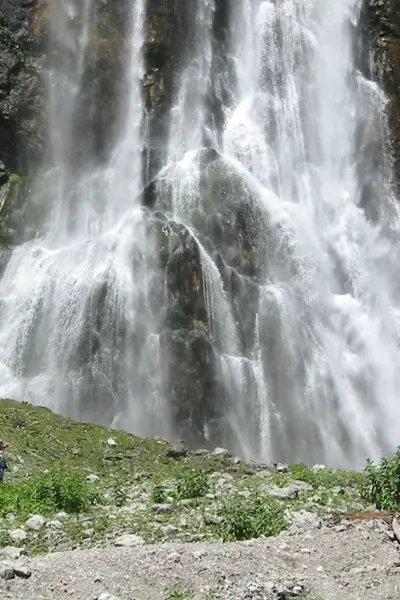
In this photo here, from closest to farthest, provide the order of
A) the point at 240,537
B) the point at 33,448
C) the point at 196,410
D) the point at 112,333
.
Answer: the point at 240,537 → the point at 33,448 → the point at 196,410 → the point at 112,333

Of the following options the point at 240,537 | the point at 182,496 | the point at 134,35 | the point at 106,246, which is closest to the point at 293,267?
the point at 106,246

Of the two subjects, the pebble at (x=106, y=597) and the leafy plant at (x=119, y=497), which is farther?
the leafy plant at (x=119, y=497)

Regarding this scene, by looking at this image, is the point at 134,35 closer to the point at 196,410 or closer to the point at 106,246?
the point at 106,246

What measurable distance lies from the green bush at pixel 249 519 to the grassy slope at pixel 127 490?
0.08ft

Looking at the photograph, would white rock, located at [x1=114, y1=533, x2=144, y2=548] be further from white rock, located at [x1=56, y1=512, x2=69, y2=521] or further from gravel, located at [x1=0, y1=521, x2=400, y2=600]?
white rock, located at [x1=56, y1=512, x2=69, y2=521]

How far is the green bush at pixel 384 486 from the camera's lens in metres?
10.7

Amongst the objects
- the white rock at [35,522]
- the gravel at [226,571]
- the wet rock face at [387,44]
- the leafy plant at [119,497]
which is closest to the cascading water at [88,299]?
the leafy plant at [119,497]

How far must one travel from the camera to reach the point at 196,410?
1017 inches

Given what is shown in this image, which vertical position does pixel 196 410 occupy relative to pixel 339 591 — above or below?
below

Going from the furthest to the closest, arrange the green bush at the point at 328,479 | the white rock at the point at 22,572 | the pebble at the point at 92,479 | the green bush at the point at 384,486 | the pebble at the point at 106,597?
the pebble at the point at 92,479, the green bush at the point at 328,479, the green bush at the point at 384,486, the white rock at the point at 22,572, the pebble at the point at 106,597

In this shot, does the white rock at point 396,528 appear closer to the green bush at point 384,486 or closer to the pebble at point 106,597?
the green bush at point 384,486

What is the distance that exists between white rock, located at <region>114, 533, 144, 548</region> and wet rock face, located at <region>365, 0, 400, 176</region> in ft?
112

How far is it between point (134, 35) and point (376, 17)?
14503 mm

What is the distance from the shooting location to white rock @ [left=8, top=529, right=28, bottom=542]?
30.1 ft
